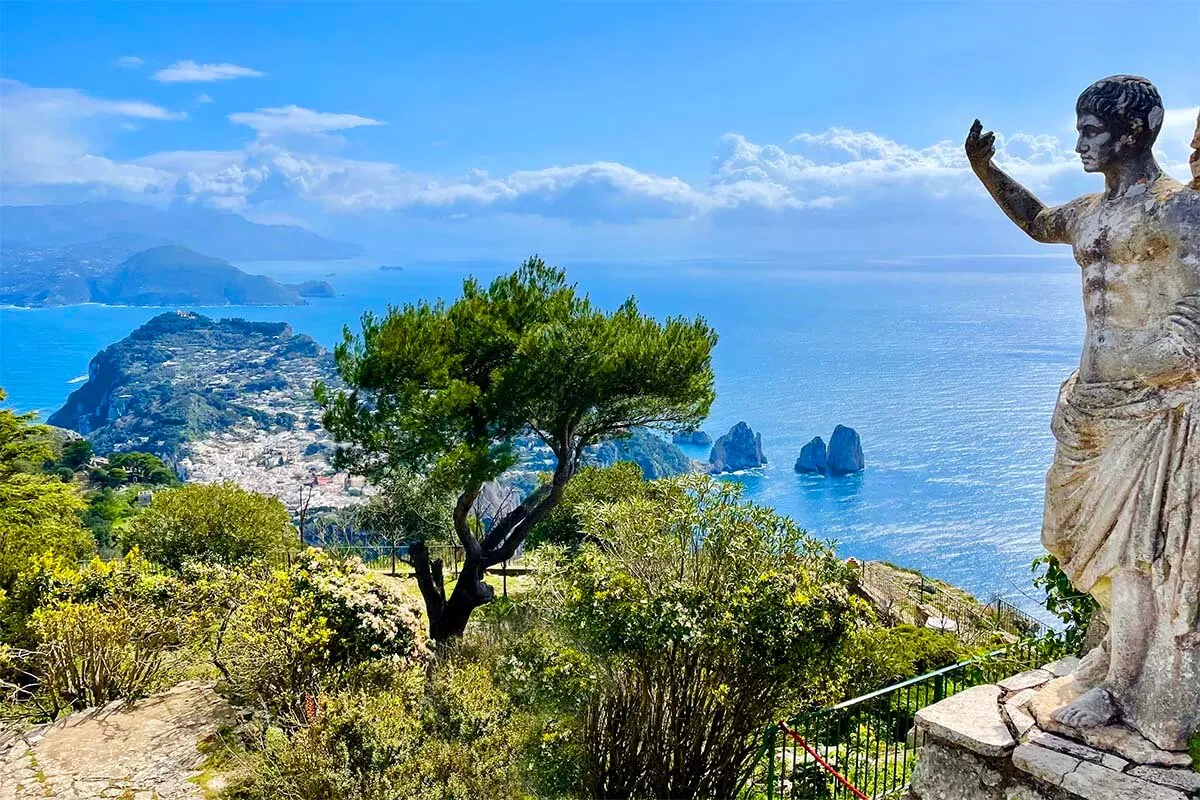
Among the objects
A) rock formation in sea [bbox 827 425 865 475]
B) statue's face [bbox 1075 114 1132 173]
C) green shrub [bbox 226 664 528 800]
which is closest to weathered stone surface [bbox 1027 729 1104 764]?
statue's face [bbox 1075 114 1132 173]

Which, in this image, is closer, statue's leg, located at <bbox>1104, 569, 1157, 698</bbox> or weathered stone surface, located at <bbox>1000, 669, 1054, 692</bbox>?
statue's leg, located at <bbox>1104, 569, 1157, 698</bbox>

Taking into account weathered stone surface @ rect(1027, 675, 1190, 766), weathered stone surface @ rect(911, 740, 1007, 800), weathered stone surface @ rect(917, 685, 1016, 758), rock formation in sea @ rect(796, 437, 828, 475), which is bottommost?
rock formation in sea @ rect(796, 437, 828, 475)

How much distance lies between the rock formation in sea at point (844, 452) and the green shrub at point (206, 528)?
116ft

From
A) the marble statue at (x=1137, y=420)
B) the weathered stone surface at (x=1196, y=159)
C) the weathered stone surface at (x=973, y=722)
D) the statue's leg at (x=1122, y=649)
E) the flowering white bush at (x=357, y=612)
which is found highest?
the weathered stone surface at (x=1196, y=159)

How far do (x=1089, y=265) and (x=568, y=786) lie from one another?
465cm

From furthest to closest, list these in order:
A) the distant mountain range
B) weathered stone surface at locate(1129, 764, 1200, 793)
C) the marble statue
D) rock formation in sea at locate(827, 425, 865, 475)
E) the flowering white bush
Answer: the distant mountain range
rock formation in sea at locate(827, 425, 865, 475)
the flowering white bush
the marble statue
weathered stone surface at locate(1129, 764, 1200, 793)

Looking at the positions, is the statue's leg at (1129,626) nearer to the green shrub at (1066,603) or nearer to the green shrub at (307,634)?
the green shrub at (1066,603)

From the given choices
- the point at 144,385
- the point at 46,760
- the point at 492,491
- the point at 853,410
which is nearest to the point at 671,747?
the point at 46,760

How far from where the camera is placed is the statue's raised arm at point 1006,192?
11.0 feet

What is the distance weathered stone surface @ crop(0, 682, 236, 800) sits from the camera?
6441 mm

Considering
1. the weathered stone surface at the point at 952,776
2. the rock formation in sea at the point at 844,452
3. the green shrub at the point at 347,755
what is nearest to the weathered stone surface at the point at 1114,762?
the weathered stone surface at the point at 952,776

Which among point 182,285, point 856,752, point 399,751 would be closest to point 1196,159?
point 856,752

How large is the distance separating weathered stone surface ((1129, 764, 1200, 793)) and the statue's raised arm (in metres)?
2.06

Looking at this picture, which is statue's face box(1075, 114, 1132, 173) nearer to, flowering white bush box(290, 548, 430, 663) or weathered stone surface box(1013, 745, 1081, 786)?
weathered stone surface box(1013, 745, 1081, 786)
